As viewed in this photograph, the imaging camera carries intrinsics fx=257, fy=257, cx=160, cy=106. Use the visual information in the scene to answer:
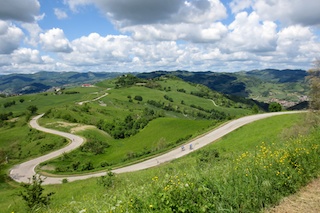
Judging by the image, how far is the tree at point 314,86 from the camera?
36.3 metres

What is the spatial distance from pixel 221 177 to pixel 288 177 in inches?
81.9

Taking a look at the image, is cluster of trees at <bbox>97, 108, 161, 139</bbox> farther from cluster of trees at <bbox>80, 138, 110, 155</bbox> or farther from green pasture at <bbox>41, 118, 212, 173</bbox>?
cluster of trees at <bbox>80, 138, 110, 155</bbox>

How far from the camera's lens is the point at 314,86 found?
121 feet

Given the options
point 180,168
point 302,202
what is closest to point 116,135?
point 180,168

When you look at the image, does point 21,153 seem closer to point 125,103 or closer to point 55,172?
point 55,172

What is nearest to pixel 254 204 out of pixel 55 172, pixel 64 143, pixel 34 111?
pixel 55 172

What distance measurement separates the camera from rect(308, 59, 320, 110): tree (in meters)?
36.3

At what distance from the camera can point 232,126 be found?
2379 inches

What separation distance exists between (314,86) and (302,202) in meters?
35.7

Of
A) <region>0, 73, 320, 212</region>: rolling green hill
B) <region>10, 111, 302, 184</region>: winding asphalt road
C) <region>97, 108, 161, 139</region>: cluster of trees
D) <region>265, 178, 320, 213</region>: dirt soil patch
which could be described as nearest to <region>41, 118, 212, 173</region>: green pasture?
<region>0, 73, 320, 212</region>: rolling green hill

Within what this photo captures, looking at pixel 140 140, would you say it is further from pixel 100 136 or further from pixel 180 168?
pixel 180 168

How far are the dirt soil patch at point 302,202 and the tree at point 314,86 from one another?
33638 millimetres

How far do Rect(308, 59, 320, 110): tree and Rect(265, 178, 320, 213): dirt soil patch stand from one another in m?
33.6

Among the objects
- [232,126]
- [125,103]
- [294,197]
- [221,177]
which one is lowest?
[125,103]
